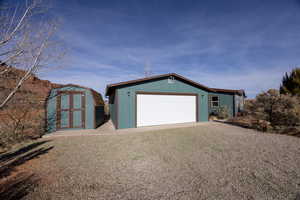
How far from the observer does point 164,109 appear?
8438 mm

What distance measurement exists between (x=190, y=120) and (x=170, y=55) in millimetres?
8658

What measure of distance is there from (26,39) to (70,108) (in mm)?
4280

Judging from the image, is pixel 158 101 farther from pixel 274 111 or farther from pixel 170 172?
pixel 274 111

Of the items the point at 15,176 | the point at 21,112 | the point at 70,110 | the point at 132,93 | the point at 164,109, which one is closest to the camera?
the point at 15,176

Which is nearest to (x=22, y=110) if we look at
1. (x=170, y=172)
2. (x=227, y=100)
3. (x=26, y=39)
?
(x=26, y=39)

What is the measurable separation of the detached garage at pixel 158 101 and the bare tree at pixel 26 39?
11.4 ft

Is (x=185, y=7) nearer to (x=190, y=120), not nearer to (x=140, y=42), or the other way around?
(x=140, y=42)

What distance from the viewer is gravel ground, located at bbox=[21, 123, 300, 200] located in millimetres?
2033

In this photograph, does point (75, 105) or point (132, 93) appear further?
point (132, 93)

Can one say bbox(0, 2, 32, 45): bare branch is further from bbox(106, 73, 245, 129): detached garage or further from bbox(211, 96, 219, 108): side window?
bbox(211, 96, 219, 108): side window

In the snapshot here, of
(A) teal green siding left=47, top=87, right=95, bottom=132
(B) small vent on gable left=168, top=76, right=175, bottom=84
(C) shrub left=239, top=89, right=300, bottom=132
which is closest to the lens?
(C) shrub left=239, top=89, right=300, bottom=132

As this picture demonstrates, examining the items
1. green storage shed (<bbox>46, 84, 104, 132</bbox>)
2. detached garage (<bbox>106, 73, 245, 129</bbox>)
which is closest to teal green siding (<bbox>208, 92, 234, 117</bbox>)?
detached garage (<bbox>106, 73, 245, 129</bbox>)

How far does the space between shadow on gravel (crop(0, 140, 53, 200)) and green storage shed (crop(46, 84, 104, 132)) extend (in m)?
2.95

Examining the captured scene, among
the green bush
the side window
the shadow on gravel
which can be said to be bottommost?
the shadow on gravel
